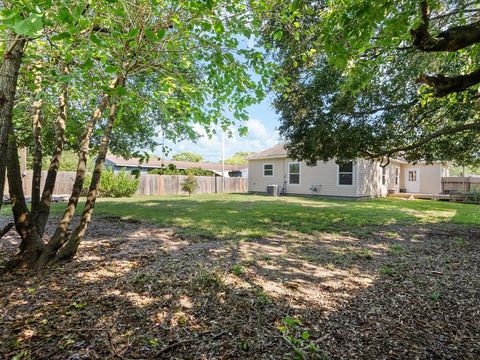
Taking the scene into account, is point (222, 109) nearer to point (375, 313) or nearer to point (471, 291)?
point (375, 313)

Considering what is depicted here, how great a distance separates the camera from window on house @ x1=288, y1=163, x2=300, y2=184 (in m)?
18.6

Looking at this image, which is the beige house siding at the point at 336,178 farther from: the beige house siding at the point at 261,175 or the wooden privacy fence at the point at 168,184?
the wooden privacy fence at the point at 168,184

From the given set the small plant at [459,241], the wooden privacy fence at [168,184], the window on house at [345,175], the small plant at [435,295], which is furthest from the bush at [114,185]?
the small plant at [435,295]

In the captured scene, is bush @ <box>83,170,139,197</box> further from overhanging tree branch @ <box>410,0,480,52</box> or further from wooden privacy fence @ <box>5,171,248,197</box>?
overhanging tree branch @ <box>410,0,480,52</box>

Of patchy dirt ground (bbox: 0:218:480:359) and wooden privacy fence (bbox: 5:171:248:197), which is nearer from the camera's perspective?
patchy dirt ground (bbox: 0:218:480:359)

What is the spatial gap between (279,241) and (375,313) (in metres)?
2.70

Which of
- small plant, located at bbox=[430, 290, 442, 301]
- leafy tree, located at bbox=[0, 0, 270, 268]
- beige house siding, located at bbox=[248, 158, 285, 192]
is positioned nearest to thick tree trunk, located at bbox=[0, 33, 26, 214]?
leafy tree, located at bbox=[0, 0, 270, 268]

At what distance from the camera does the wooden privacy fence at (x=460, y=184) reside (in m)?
18.8

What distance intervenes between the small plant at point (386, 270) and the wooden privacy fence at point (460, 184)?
18781mm

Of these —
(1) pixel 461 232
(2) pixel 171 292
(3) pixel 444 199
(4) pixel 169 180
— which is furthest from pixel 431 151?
(4) pixel 169 180

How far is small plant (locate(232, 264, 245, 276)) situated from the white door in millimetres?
22720

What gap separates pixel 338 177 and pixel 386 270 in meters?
13.7

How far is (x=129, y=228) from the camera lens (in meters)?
6.24

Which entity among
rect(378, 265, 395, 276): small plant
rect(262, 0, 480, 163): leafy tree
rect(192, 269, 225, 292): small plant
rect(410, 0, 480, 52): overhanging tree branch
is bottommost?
rect(378, 265, 395, 276): small plant
